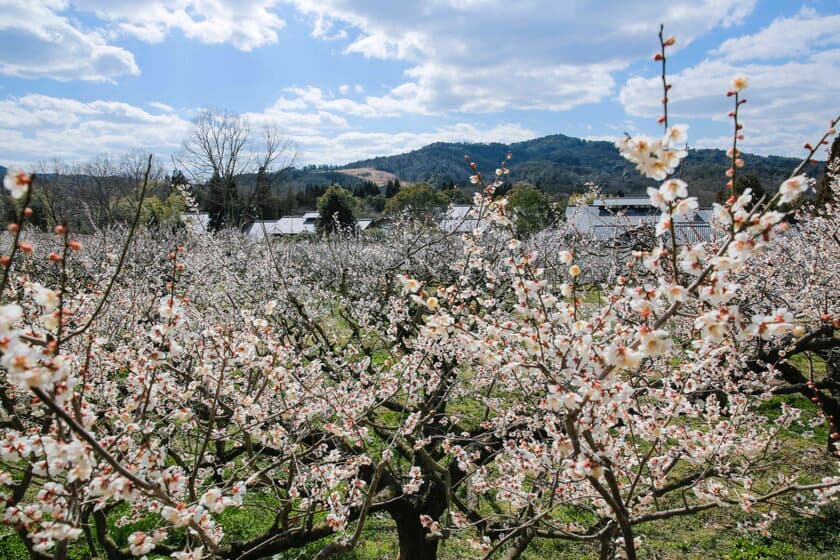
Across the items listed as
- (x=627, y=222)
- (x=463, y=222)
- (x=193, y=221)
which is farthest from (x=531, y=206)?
(x=463, y=222)

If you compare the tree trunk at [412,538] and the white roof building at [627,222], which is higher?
the white roof building at [627,222]

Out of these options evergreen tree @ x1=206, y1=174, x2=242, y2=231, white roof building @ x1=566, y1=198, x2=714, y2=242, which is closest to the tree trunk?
white roof building @ x1=566, y1=198, x2=714, y2=242

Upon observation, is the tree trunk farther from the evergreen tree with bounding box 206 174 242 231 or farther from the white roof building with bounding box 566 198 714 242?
Answer: the evergreen tree with bounding box 206 174 242 231

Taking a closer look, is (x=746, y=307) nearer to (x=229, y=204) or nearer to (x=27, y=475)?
(x=27, y=475)

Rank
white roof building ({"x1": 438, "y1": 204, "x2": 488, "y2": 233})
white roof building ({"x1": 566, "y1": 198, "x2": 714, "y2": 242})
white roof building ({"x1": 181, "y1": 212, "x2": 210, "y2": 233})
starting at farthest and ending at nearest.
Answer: white roof building ({"x1": 181, "y1": 212, "x2": 210, "y2": 233}) → white roof building ({"x1": 566, "y1": 198, "x2": 714, "y2": 242}) → white roof building ({"x1": 438, "y1": 204, "x2": 488, "y2": 233})

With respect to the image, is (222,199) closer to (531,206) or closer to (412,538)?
(531,206)

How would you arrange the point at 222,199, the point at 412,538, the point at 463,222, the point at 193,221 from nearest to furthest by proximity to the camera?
the point at 412,538, the point at 463,222, the point at 193,221, the point at 222,199

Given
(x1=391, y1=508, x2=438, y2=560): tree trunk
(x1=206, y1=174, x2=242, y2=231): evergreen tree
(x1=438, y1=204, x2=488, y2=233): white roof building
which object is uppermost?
(x1=206, y1=174, x2=242, y2=231): evergreen tree

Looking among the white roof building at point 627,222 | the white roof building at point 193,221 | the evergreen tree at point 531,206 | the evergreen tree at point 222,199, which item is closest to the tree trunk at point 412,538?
the white roof building at point 627,222

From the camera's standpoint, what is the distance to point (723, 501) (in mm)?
3152

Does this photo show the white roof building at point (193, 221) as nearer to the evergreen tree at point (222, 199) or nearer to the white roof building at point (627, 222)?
the white roof building at point (627, 222)

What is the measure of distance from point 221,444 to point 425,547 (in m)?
2.40

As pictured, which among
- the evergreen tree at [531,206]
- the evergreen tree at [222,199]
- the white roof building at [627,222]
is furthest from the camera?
the evergreen tree at [222,199]

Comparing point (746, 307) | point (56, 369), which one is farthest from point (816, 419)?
point (56, 369)
